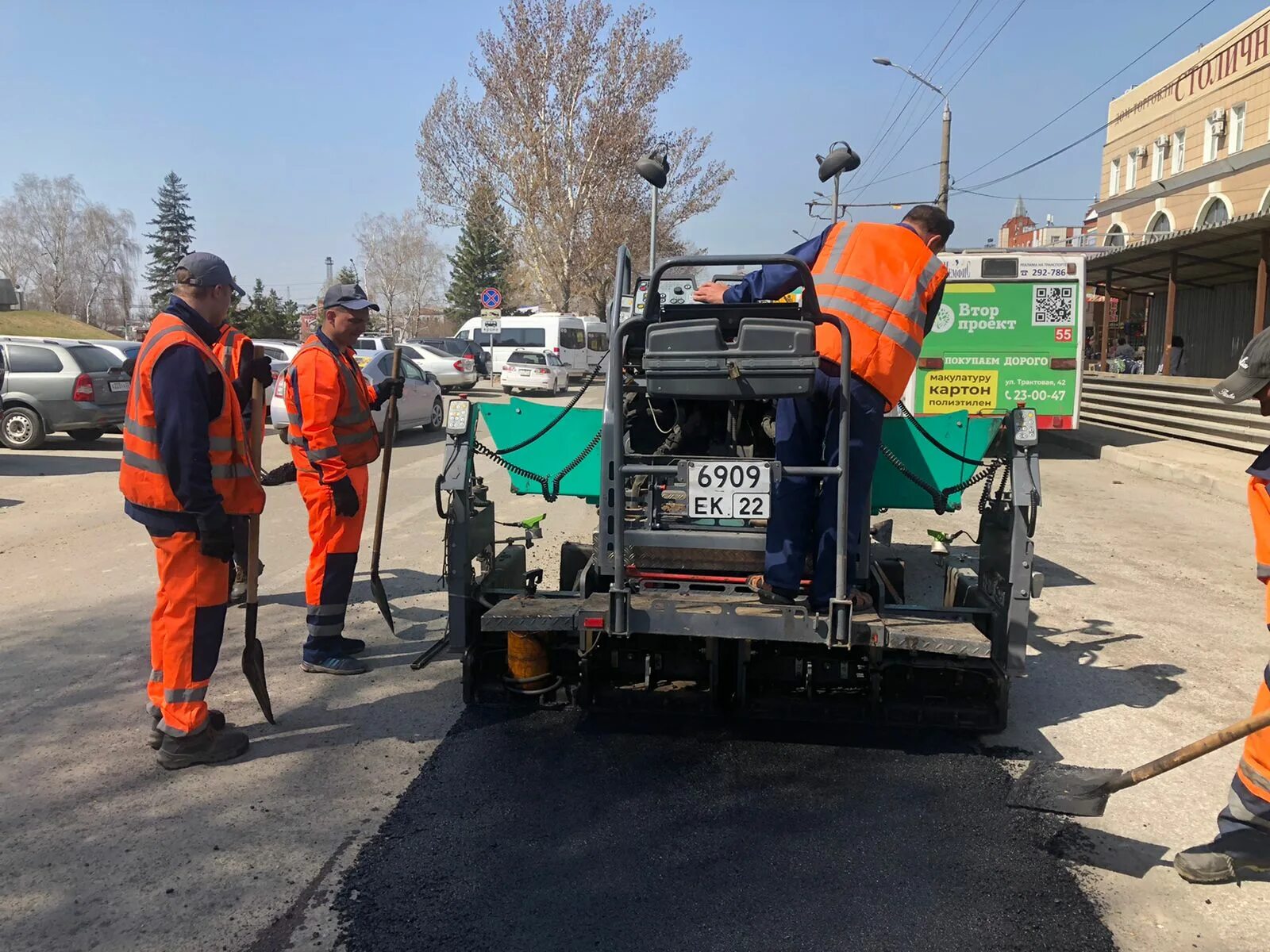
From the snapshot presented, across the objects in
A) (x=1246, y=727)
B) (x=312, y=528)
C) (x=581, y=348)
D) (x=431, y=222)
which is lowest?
(x=1246, y=727)

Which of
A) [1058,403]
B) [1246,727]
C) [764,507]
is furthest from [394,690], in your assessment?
[1058,403]

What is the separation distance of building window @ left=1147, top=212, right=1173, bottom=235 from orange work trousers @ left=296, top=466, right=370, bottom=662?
37.1m

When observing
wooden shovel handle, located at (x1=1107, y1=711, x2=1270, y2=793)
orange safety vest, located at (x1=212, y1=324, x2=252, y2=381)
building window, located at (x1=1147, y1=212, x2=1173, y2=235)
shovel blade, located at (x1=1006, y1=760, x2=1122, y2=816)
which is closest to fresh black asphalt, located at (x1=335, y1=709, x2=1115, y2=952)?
shovel blade, located at (x1=1006, y1=760, x2=1122, y2=816)

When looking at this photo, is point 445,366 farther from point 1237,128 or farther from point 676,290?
point 1237,128

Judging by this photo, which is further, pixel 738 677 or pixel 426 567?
pixel 426 567

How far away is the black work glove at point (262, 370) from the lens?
5.60 m

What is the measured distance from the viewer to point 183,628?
398cm

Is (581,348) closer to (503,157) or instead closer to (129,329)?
(503,157)

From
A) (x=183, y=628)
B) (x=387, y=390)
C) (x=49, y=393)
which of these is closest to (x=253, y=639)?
(x=183, y=628)

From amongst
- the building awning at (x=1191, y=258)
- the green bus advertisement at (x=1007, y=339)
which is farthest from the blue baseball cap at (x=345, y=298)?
the building awning at (x=1191, y=258)

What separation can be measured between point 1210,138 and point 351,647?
117ft

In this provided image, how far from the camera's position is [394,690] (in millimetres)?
5000

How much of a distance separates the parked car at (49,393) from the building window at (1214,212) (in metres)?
31.9

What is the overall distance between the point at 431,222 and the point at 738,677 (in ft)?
131
